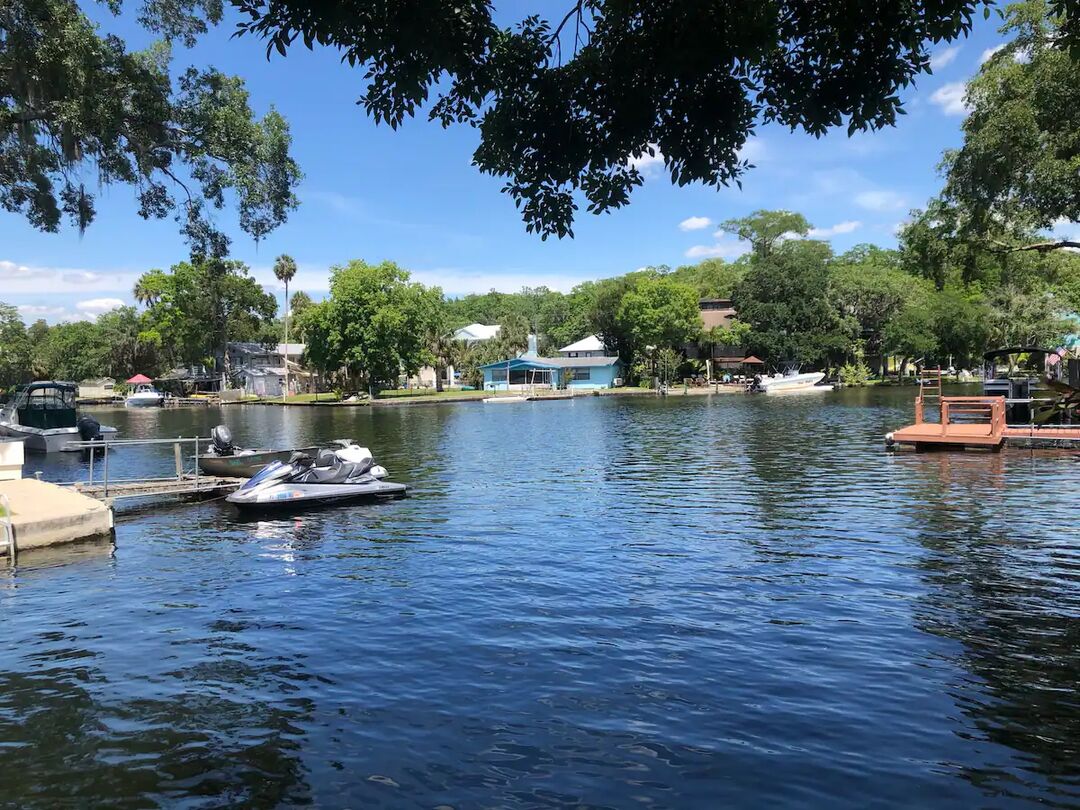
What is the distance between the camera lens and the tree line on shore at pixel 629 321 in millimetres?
79375

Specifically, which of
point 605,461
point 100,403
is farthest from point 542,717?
point 100,403

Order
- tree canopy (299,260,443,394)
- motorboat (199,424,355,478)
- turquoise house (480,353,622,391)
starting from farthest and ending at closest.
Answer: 1. turquoise house (480,353,622,391)
2. tree canopy (299,260,443,394)
3. motorboat (199,424,355,478)

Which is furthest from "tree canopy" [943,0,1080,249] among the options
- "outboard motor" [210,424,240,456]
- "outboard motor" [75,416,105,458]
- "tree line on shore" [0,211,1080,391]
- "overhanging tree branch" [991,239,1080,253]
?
"outboard motor" [75,416,105,458]

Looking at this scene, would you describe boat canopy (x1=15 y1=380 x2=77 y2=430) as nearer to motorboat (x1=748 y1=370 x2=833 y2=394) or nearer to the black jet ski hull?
the black jet ski hull

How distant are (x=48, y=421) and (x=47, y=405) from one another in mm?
1223

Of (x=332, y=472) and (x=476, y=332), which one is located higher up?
(x=476, y=332)

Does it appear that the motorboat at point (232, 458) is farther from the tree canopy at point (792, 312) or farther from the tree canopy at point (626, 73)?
the tree canopy at point (792, 312)

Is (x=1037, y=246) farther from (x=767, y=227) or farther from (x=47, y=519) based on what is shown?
(x=767, y=227)

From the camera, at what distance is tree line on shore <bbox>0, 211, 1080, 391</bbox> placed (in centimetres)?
7938

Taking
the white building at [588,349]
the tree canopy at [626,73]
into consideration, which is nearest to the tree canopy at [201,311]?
the white building at [588,349]

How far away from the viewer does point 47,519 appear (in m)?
14.8

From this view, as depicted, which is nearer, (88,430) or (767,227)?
(88,430)

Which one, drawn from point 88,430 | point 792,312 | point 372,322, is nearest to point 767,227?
point 792,312

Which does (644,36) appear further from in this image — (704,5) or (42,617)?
(42,617)
